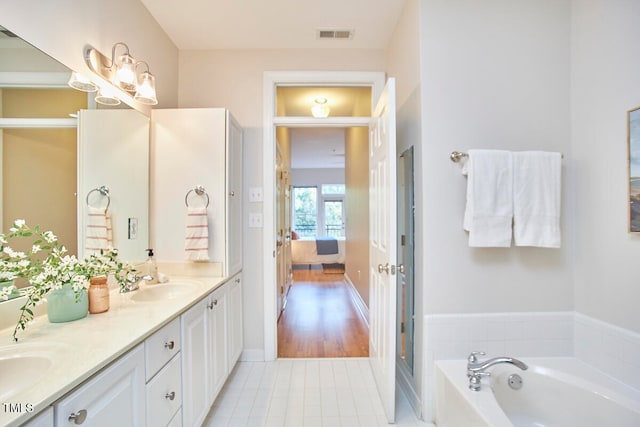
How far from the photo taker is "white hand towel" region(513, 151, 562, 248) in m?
1.59

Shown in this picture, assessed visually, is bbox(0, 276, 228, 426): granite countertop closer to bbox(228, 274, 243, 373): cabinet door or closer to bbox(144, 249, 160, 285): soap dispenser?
bbox(144, 249, 160, 285): soap dispenser

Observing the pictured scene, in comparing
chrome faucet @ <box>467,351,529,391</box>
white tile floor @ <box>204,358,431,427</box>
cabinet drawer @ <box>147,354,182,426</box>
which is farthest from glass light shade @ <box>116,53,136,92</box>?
chrome faucet @ <box>467,351,529,391</box>

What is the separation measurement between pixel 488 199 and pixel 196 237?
5.92ft

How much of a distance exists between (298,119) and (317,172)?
23.1 feet

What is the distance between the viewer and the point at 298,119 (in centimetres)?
246

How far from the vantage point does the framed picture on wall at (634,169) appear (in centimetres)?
134

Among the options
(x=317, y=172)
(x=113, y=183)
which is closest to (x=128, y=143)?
(x=113, y=183)

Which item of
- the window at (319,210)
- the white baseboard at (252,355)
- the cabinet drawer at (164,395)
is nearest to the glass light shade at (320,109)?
the white baseboard at (252,355)

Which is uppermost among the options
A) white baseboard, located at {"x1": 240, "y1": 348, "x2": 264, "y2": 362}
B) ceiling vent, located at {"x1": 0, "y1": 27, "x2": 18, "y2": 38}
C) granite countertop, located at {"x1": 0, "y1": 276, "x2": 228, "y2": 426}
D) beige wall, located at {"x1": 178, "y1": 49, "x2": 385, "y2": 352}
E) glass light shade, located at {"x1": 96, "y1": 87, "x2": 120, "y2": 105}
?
beige wall, located at {"x1": 178, "y1": 49, "x2": 385, "y2": 352}

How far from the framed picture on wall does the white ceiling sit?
4.86 feet

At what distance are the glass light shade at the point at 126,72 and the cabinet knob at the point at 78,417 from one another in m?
1.68

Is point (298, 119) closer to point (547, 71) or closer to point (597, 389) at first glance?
point (547, 71)

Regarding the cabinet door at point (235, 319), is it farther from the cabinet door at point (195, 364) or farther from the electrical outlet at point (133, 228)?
the electrical outlet at point (133, 228)

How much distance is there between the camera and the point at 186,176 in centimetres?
204
